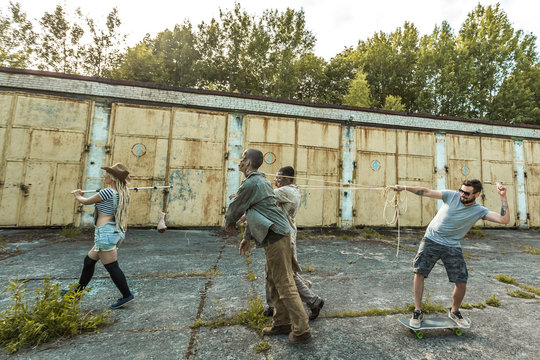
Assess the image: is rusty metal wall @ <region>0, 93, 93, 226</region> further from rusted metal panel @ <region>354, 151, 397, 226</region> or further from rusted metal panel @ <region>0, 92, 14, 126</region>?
rusted metal panel @ <region>354, 151, 397, 226</region>

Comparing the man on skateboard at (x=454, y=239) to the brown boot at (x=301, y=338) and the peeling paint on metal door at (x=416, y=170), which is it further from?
the peeling paint on metal door at (x=416, y=170)

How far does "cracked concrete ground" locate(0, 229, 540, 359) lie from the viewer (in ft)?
6.68

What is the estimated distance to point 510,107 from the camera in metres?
17.7

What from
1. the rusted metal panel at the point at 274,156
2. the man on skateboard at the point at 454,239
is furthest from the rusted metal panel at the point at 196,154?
the man on skateboard at the point at 454,239

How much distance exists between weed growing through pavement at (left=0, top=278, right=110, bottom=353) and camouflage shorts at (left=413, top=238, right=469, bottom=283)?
3.30 meters

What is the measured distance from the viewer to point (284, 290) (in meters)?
2.15

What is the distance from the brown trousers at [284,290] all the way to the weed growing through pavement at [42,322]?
1.74 meters

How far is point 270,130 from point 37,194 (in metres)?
6.73

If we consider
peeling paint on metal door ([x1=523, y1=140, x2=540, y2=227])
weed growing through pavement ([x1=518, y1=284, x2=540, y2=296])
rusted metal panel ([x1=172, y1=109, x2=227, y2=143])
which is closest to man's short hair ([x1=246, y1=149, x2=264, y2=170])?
weed growing through pavement ([x1=518, y1=284, x2=540, y2=296])

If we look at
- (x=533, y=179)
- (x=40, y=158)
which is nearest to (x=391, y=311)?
(x=40, y=158)

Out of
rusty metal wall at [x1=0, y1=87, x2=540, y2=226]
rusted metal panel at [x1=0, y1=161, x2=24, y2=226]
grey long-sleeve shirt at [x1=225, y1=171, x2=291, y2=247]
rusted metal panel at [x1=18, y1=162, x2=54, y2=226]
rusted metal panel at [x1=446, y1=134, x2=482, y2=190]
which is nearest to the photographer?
grey long-sleeve shirt at [x1=225, y1=171, x2=291, y2=247]

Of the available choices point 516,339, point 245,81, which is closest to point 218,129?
point 516,339

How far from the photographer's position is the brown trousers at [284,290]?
209cm

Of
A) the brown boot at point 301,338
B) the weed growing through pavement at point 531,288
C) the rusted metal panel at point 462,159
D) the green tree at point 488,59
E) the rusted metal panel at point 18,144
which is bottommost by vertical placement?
the brown boot at point 301,338
